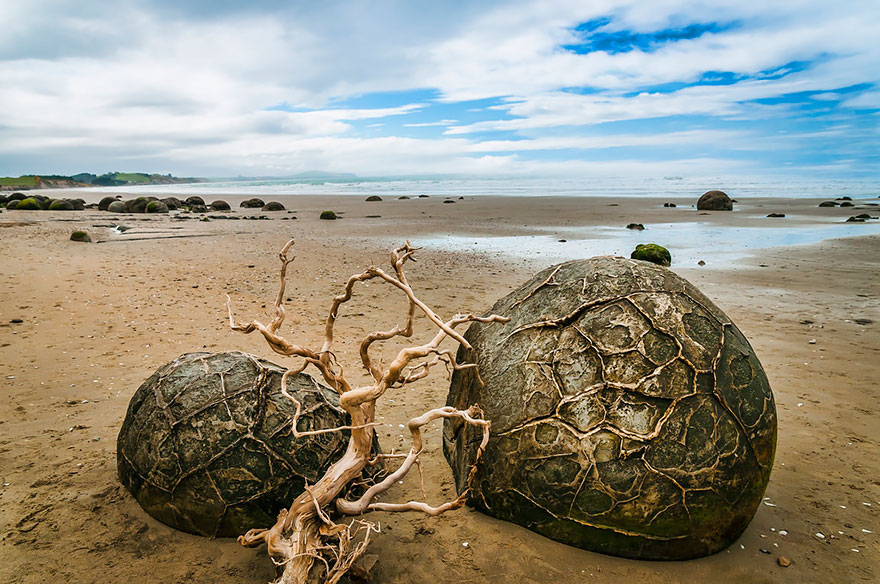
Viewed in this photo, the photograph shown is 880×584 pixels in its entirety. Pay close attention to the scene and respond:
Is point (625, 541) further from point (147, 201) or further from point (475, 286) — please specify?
point (147, 201)

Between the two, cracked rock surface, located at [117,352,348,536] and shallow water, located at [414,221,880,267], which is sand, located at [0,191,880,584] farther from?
shallow water, located at [414,221,880,267]

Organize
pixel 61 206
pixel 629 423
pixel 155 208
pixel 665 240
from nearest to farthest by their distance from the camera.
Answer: pixel 629 423, pixel 665 240, pixel 155 208, pixel 61 206

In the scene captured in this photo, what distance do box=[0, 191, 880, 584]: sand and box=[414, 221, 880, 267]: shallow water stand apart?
0.98 m

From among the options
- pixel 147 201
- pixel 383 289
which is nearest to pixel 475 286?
pixel 383 289

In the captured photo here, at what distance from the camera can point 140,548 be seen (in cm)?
369

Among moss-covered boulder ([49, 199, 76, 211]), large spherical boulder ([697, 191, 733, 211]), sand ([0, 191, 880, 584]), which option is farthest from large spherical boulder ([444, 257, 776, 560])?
moss-covered boulder ([49, 199, 76, 211])

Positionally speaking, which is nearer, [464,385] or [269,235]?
[464,385]

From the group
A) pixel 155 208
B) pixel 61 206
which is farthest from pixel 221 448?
pixel 61 206

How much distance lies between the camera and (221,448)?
378 cm

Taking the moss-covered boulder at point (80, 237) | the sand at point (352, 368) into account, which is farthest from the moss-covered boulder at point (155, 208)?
the moss-covered boulder at point (80, 237)

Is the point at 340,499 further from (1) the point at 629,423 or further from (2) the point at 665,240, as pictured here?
(2) the point at 665,240

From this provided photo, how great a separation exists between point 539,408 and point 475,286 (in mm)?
8168

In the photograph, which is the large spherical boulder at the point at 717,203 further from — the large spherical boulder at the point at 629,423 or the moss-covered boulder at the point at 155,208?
the large spherical boulder at the point at 629,423

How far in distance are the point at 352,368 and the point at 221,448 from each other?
342 centimetres
